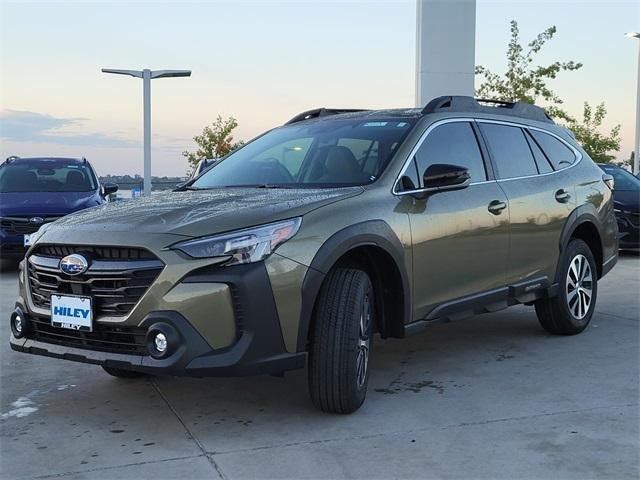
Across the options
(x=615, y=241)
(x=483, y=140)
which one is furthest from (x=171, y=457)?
(x=615, y=241)

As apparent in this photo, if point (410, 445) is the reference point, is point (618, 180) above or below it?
above

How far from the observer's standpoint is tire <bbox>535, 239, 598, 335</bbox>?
19.4 feet

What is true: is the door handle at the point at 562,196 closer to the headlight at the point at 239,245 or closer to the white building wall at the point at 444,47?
the headlight at the point at 239,245

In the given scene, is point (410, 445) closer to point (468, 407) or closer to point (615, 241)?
point (468, 407)

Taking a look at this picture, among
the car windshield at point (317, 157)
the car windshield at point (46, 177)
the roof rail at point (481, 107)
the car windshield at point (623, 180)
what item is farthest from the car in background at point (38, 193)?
the car windshield at point (623, 180)

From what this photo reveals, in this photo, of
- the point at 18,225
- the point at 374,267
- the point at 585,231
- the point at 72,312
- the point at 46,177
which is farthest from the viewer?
the point at 46,177

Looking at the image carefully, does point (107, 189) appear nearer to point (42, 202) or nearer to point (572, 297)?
point (42, 202)

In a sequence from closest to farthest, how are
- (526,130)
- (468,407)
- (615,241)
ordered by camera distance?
(468,407), (526,130), (615,241)

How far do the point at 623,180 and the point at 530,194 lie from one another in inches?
302

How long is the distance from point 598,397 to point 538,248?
1.43 metres

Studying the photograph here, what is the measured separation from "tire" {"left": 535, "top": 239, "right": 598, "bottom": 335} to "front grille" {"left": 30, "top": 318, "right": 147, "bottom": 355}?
11.5ft

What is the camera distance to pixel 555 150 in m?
6.09

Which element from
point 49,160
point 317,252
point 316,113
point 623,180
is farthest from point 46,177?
point 623,180

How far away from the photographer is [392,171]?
4461mm
